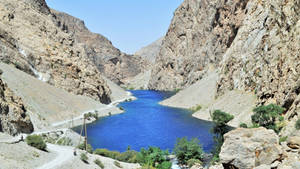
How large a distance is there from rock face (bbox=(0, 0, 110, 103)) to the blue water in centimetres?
1615

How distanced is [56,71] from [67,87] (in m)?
4.79

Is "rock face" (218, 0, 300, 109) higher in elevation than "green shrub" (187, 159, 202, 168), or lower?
higher

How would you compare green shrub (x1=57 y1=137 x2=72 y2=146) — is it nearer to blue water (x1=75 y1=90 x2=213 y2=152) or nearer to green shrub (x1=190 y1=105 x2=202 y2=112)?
blue water (x1=75 y1=90 x2=213 y2=152)

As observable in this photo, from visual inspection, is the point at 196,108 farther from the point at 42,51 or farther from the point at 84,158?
the point at 84,158

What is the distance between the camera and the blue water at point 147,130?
4553 cm

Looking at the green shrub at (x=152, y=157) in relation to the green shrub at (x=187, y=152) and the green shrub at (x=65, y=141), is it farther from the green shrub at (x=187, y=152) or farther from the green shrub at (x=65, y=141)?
the green shrub at (x=65, y=141)

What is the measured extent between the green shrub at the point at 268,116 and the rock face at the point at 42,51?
154ft

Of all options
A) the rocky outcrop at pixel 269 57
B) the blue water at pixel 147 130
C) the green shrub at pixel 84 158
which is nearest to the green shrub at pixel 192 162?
the blue water at pixel 147 130

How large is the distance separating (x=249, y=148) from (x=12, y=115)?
97.0 ft

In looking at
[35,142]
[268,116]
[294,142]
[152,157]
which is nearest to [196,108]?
[268,116]

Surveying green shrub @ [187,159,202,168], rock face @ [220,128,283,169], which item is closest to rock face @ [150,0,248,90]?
green shrub @ [187,159,202,168]

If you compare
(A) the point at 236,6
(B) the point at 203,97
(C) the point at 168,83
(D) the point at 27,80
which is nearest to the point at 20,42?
(D) the point at 27,80

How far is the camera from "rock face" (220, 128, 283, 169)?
17906 millimetres

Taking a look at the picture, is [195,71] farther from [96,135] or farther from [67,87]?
[96,135]
